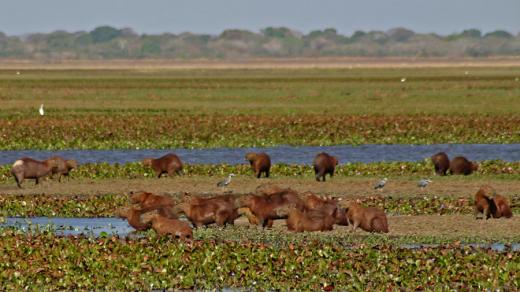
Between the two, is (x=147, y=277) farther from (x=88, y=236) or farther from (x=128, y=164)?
(x=128, y=164)

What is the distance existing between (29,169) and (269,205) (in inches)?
406

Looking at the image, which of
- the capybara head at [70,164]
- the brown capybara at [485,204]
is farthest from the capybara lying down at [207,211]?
the capybara head at [70,164]

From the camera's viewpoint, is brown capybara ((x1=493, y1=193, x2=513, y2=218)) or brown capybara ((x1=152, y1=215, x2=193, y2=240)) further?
brown capybara ((x1=493, y1=193, x2=513, y2=218))

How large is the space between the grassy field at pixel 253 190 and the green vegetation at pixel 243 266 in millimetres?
→ 26

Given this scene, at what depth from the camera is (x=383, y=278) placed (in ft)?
63.9

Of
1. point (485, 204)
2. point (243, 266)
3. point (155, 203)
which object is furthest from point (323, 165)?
point (243, 266)

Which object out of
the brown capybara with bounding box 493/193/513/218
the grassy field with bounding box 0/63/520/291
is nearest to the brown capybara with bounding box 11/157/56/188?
the grassy field with bounding box 0/63/520/291

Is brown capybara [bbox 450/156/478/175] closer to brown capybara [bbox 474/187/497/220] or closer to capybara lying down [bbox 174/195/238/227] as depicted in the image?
brown capybara [bbox 474/187/497/220]

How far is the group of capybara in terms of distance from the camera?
2445 cm

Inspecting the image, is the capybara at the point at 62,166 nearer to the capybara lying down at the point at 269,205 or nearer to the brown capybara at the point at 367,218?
the capybara lying down at the point at 269,205

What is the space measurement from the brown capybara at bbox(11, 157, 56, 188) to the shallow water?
22.2ft

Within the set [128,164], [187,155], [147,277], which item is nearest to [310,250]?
[147,277]

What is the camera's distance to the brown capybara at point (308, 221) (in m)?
24.5

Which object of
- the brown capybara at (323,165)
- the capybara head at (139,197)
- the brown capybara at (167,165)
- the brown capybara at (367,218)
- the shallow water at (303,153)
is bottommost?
the shallow water at (303,153)
